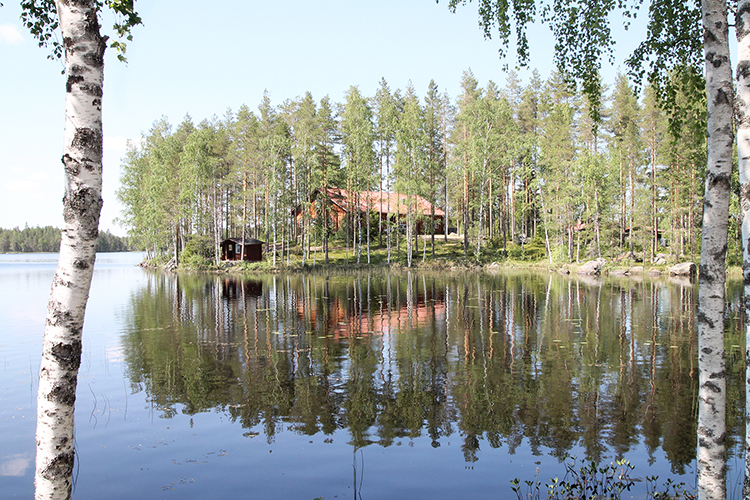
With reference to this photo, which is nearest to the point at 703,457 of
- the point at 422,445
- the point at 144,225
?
A: the point at 422,445

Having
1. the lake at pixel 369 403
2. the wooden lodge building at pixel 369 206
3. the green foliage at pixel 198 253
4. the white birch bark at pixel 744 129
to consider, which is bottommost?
the lake at pixel 369 403

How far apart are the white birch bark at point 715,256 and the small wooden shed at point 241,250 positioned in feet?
165

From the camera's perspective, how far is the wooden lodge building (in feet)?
164

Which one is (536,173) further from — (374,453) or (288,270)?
(374,453)

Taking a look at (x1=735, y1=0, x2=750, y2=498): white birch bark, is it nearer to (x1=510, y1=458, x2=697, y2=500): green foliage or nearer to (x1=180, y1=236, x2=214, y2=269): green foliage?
(x1=510, y1=458, x2=697, y2=500): green foliage

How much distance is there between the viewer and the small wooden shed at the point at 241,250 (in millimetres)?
54219

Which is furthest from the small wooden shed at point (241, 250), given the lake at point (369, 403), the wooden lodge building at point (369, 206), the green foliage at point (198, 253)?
the lake at point (369, 403)

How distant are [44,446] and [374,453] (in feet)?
14.4

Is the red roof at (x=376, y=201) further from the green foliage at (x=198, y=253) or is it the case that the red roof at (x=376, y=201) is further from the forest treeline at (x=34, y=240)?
the forest treeline at (x=34, y=240)

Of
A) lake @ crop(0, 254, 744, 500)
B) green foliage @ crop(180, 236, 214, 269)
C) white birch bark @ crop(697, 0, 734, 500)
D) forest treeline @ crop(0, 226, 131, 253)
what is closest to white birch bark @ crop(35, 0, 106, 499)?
lake @ crop(0, 254, 744, 500)

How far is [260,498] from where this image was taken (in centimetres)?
607

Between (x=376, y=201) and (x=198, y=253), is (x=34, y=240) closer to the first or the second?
(x=198, y=253)

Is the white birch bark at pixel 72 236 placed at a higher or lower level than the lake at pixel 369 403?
higher

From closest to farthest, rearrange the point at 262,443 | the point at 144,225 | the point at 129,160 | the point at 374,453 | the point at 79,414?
1. the point at 374,453
2. the point at 262,443
3. the point at 79,414
4. the point at 144,225
5. the point at 129,160
